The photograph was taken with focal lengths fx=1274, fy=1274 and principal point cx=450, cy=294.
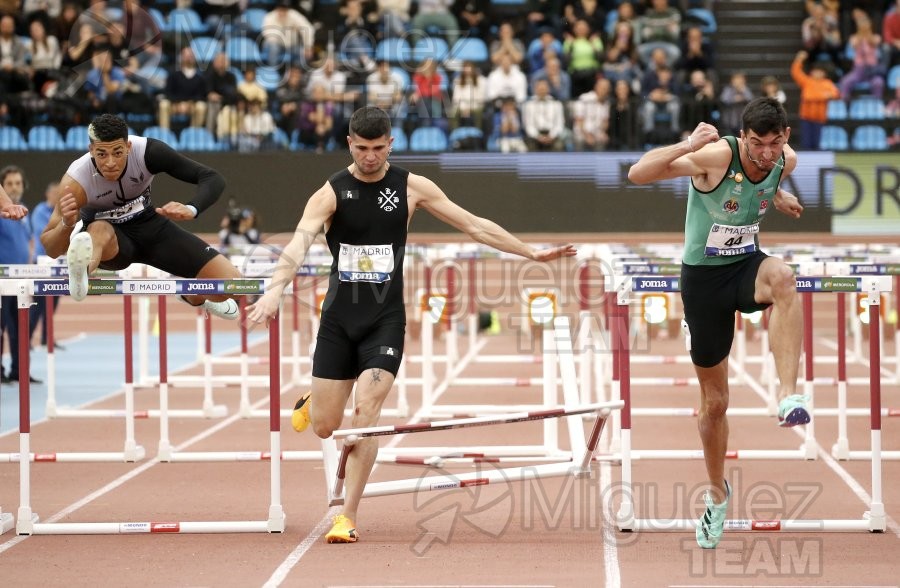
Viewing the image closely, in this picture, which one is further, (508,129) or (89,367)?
(508,129)

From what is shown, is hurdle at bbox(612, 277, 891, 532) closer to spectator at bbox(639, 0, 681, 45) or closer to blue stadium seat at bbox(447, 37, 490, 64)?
spectator at bbox(639, 0, 681, 45)

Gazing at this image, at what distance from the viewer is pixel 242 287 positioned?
719 cm

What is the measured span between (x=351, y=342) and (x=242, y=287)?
0.76m

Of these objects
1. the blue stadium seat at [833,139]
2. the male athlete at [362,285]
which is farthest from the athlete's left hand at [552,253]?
the blue stadium seat at [833,139]

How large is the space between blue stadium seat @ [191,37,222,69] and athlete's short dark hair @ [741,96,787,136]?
1732 cm

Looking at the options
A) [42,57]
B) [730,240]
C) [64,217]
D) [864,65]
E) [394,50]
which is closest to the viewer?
[730,240]

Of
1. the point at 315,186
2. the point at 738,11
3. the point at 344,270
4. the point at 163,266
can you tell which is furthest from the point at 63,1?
the point at 344,270

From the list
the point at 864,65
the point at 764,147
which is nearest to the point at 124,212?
the point at 764,147

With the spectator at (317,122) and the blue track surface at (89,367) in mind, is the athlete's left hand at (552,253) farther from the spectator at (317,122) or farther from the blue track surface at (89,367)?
the spectator at (317,122)

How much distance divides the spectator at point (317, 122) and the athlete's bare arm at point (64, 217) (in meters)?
12.9

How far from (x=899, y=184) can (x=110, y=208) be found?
51.5 ft

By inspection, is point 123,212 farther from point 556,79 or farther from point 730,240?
point 556,79

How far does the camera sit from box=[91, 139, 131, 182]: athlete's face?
729 centimetres

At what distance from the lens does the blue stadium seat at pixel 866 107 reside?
824 inches
